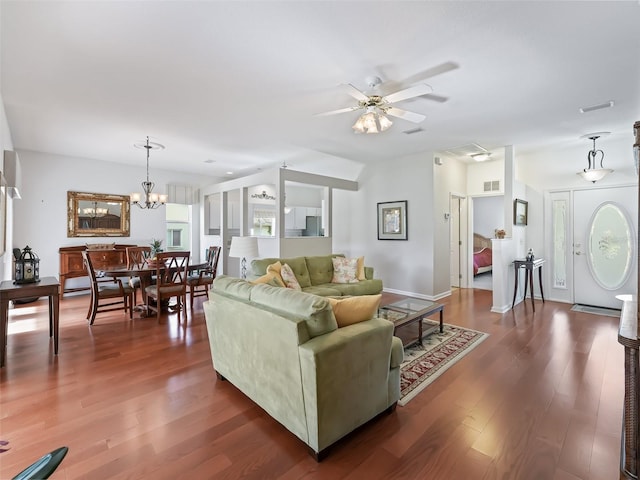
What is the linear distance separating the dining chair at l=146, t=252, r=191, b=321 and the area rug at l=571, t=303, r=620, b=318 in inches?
241

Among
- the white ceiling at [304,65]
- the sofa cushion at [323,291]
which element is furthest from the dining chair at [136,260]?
the sofa cushion at [323,291]

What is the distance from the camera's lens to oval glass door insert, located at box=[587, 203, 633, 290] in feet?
15.6

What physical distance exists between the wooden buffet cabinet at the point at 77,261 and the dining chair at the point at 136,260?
3.39ft

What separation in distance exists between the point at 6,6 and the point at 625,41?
14.4 feet

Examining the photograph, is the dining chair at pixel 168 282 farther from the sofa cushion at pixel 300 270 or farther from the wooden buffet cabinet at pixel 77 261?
the wooden buffet cabinet at pixel 77 261

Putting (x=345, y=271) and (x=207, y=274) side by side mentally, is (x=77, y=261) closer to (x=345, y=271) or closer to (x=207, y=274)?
(x=207, y=274)

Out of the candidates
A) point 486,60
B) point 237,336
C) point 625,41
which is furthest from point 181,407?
point 625,41

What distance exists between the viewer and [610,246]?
194 inches

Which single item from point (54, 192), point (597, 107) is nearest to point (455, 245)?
point (597, 107)

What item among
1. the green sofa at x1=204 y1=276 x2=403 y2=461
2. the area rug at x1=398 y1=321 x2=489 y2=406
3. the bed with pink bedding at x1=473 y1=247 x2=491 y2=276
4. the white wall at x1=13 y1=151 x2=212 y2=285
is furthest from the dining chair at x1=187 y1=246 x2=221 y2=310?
the bed with pink bedding at x1=473 y1=247 x2=491 y2=276

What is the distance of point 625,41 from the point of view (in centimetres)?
230

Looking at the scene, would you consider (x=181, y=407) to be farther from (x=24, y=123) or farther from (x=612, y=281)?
(x=612, y=281)

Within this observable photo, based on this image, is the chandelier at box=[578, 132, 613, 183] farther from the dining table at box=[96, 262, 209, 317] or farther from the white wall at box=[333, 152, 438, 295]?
the dining table at box=[96, 262, 209, 317]

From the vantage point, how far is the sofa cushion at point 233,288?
7.40ft
